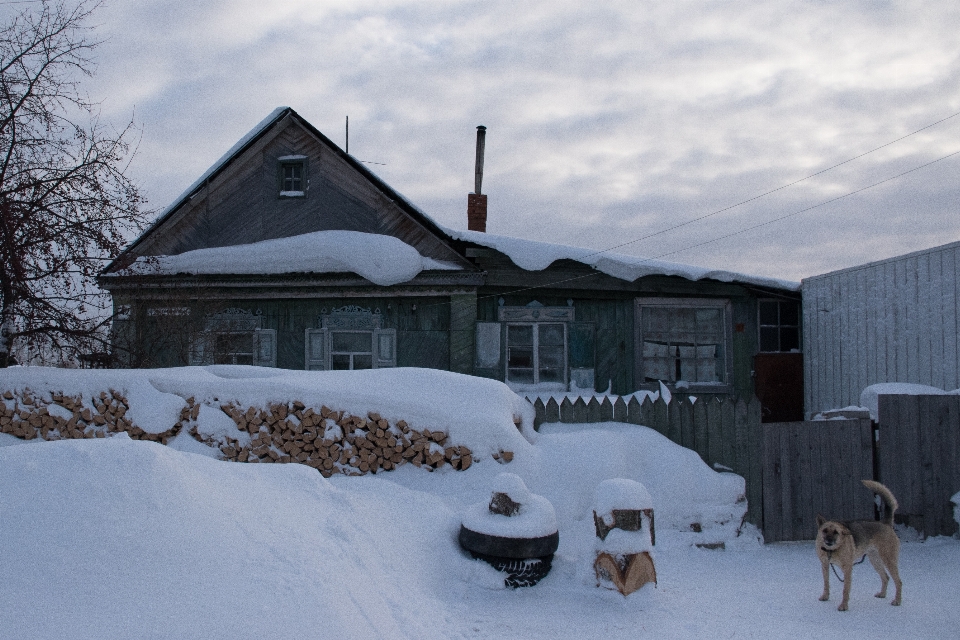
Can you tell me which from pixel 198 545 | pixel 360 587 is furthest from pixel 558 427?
pixel 198 545

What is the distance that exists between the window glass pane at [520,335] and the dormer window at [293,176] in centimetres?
513

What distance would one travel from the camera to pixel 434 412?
680 cm

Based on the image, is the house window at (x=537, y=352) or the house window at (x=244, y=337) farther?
the house window at (x=537, y=352)

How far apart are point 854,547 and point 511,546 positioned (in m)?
2.62

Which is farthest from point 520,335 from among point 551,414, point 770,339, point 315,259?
point 770,339

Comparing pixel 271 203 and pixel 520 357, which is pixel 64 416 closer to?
pixel 271 203

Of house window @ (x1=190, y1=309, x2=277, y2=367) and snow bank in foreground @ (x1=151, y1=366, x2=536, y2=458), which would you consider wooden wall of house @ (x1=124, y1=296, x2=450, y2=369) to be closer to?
house window @ (x1=190, y1=309, x2=277, y2=367)

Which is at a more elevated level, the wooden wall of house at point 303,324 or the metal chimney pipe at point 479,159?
the metal chimney pipe at point 479,159

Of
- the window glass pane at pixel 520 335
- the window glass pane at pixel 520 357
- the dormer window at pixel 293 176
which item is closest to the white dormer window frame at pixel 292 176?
the dormer window at pixel 293 176

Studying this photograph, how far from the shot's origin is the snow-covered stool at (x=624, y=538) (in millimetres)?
4801

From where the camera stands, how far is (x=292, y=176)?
43.5ft

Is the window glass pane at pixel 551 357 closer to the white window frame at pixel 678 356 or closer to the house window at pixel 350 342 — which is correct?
the white window frame at pixel 678 356

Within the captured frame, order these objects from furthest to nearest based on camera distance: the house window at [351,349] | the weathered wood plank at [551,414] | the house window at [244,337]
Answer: the house window at [351,349], the house window at [244,337], the weathered wood plank at [551,414]

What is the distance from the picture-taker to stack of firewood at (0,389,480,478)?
6.73m
